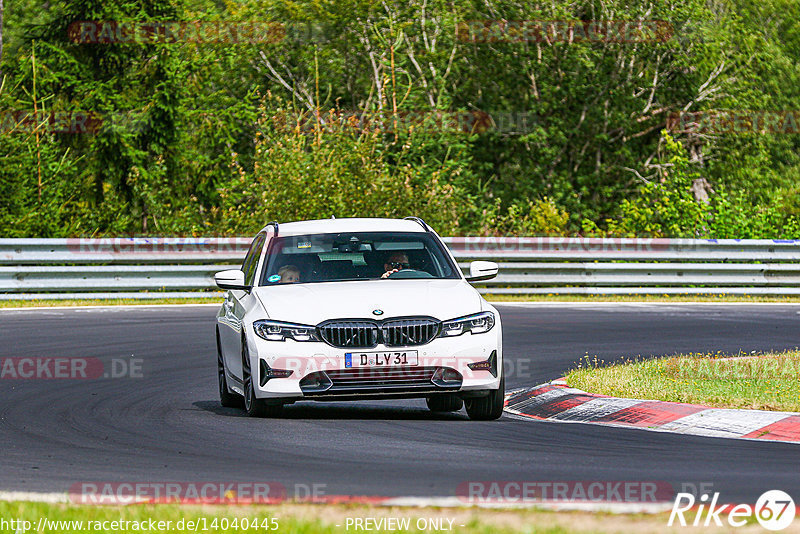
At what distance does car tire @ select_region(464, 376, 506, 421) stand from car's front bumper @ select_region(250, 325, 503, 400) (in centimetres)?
23

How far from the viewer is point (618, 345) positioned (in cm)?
1708

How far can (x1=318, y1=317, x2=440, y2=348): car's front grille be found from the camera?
10578 millimetres

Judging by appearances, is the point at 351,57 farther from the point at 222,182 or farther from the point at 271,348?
the point at 271,348

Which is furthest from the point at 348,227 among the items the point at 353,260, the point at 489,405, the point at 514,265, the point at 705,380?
the point at 514,265

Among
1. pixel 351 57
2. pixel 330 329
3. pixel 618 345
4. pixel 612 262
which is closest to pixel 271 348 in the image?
pixel 330 329

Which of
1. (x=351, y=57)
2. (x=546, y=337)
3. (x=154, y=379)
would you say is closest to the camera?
(x=154, y=379)

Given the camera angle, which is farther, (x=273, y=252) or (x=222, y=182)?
(x=222, y=182)

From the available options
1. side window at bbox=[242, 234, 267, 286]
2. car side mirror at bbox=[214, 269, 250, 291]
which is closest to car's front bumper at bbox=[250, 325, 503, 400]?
car side mirror at bbox=[214, 269, 250, 291]

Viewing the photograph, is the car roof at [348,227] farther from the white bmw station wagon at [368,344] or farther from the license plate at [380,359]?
the license plate at [380,359]

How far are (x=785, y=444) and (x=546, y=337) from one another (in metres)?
8.70

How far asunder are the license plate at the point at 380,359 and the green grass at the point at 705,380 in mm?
2082

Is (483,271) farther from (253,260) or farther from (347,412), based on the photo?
(253,260)

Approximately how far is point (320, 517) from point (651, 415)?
15.6 feet

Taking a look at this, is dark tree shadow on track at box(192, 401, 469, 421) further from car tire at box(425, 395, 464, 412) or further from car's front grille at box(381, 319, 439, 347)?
car's front grille at box(381, 319, 439, 347)
